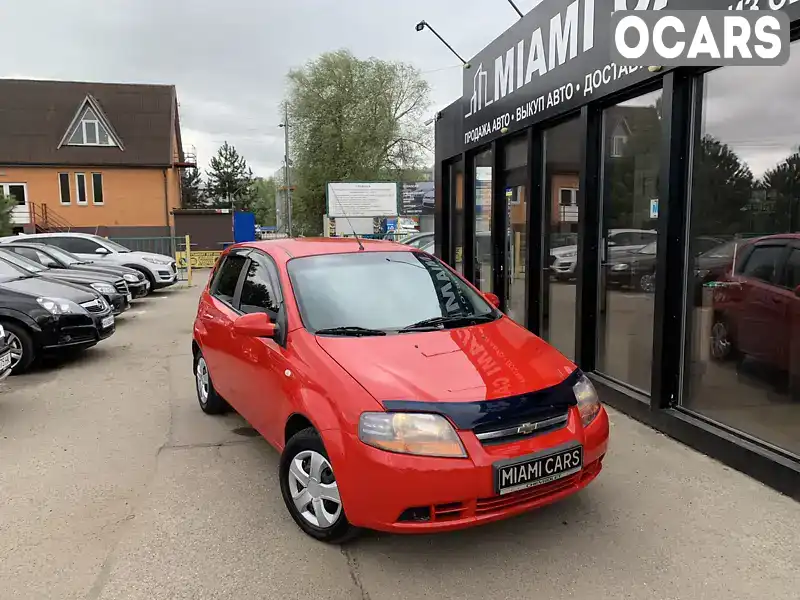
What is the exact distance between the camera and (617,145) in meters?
5.84

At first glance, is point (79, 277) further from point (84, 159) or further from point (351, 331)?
point (84, 159)

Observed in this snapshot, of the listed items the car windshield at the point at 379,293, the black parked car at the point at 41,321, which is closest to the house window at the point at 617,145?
the car windshield at the point at 379,293

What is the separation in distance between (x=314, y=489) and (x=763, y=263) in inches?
137

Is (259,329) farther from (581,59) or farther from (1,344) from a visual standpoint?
(581,59)

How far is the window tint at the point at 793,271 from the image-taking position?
4.18 metres

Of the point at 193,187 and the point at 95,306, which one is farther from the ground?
the point at 193,187

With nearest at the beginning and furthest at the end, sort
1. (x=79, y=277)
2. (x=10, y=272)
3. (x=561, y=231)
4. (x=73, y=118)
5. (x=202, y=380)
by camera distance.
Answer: (x=202, y=380), (x=561, y=231), (x=10, y=272), (x=79, y=277), (x=73, y=118)

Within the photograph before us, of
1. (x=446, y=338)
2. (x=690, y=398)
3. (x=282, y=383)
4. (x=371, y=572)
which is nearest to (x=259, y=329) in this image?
(x=282, y=383)

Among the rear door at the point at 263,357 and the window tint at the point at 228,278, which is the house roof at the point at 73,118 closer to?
the window tint at the point at 228,278

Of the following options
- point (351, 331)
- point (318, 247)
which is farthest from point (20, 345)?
point (351, 331)

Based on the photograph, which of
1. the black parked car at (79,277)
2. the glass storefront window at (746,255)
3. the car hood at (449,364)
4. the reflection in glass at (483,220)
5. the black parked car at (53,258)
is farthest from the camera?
the black parked car at (53,258)

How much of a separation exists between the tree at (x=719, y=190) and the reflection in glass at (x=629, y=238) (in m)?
0.50

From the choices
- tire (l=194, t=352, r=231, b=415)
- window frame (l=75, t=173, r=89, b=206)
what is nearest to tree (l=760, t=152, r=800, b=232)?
tire (l=194, t=352, r=231, b=415)

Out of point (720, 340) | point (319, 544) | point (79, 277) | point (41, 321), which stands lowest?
point (319, 544)
